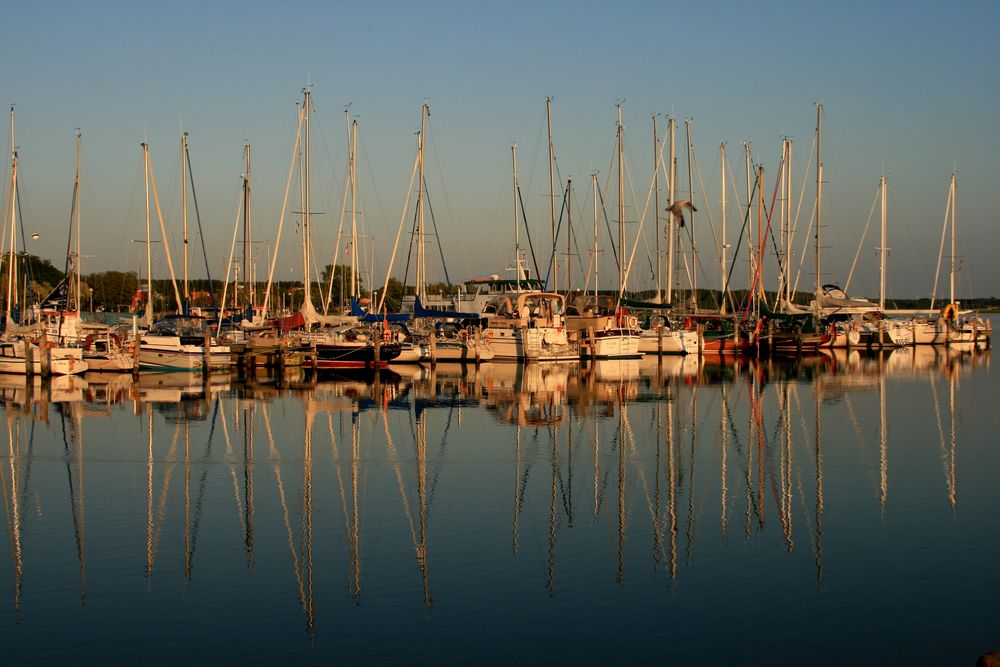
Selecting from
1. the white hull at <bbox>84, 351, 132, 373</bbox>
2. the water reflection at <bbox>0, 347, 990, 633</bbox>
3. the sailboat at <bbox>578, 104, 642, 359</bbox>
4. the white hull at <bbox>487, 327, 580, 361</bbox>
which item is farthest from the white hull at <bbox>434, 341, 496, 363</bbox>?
the white hull at <bbox>84, 351, 132, 373</bbox>

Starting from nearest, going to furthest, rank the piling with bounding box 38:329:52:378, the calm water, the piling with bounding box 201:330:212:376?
1. the calm water
2. the piling with bounding box 38:329:52:378
3. the piling with bounding box 201:330:212:376

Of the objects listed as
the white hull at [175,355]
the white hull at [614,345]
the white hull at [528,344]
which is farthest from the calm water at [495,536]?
the white hull at [614,345]

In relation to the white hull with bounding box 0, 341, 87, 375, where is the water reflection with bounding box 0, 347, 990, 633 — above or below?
below

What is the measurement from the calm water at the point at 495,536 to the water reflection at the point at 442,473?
9 centimetres

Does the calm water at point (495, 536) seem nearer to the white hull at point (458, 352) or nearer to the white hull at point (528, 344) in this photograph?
the white hull at point (458, 352)

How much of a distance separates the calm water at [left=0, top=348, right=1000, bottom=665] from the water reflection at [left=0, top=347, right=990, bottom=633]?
0.09 meters

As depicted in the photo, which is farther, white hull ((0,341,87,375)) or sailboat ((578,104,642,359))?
sailboat ((578,104,642,359))

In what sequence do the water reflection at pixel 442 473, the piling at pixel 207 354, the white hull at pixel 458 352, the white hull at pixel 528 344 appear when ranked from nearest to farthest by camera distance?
1. the water reflection at pixel 442 473
2. the piling at pixel 207 354
3. the white hull at pixel 458 352
4. the white hull at pixel 528 344

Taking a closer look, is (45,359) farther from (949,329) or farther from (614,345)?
(949,329)

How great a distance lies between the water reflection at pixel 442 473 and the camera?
16562mm

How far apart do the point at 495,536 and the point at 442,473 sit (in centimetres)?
572

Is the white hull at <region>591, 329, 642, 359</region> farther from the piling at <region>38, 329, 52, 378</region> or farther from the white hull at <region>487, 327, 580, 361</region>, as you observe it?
the piling at <region>38, 329, 52, 378</region>

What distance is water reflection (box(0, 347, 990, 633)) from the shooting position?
54.3 ft

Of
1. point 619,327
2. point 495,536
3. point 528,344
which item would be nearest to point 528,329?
point 528,344
